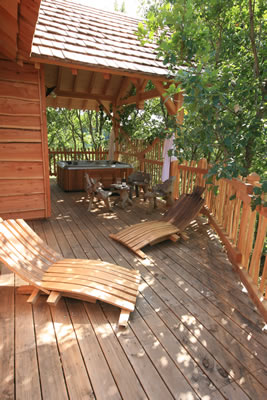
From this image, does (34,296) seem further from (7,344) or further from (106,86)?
(106,86)

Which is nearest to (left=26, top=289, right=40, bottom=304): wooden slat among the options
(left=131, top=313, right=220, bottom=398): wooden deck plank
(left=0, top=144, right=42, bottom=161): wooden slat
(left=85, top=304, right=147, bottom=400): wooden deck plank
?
(left=85, top=304, right=147, bottom=400): wooden deck plank

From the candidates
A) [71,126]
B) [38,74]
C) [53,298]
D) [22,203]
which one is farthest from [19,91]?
[71,126]

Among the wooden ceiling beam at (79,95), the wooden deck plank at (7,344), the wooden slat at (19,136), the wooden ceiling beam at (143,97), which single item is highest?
the wooden ceiling beam at (79,95)

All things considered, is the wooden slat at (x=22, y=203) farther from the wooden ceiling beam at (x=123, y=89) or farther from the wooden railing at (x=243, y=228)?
the wooden ceiling beam at (x=123, y=89)

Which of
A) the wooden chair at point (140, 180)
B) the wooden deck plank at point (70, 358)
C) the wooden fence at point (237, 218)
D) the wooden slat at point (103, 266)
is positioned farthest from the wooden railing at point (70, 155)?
the wooden deck plank at point (70, 358)

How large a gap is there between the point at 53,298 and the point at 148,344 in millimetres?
1004

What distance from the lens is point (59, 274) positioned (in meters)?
2.73

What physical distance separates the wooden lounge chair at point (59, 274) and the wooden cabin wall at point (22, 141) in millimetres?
1722

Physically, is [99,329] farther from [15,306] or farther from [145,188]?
[145,188]

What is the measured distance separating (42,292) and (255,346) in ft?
6.90

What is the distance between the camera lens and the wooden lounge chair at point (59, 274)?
2.41 m

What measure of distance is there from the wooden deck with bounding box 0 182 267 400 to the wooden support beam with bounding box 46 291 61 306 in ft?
0.34

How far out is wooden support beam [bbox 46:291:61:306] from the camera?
7.84ft

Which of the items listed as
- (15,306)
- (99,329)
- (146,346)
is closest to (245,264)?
(146,346)
